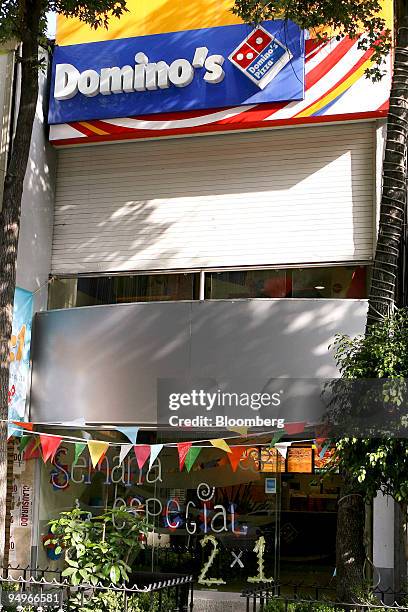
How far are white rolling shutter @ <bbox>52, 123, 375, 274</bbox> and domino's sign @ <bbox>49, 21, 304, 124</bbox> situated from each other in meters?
0.69

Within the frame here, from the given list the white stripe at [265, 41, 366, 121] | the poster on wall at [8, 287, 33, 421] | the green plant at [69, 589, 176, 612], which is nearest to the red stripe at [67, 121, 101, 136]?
the poster on wall at [8, 287, 33, 421]

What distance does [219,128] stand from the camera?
1440cm

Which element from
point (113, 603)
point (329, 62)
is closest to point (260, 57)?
point (329, 62)

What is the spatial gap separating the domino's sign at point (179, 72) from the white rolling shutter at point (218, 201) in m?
0.69

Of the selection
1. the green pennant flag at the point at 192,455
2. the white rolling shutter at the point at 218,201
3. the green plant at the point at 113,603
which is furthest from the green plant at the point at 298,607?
the white rolling shutter at the point at 218,201

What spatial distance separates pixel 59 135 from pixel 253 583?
792 centimetres

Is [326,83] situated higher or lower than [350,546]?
higher

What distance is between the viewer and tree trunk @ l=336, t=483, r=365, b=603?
969cm

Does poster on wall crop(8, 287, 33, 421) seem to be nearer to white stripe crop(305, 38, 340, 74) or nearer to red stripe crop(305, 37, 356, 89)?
red stripe crop(305, 37, 356, 89)

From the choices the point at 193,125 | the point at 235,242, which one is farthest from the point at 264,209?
the point at 193,125

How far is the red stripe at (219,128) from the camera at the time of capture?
1374 centimetres

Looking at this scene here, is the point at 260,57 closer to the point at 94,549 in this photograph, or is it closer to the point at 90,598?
the point at 94,549

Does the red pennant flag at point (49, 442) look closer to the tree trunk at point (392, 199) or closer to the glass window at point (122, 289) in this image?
the glass window at point (122, 289)

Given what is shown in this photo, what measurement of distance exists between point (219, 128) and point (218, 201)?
3.81ft
